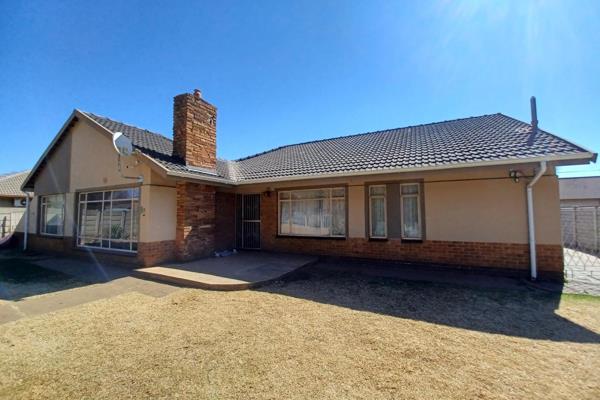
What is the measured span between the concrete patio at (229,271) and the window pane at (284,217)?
1119mm

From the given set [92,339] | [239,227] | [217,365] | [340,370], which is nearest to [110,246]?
[239,227]

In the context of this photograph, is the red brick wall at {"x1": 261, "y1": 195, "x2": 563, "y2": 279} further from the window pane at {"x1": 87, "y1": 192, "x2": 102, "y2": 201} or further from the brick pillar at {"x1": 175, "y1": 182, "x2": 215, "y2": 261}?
the window pane at {"x1": 87, "y1": 192, "x2": 102, "y2": 201}

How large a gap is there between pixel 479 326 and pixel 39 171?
1752 centimetres

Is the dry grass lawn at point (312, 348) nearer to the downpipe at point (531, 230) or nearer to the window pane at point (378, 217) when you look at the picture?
the downpipe at point (531, 230)

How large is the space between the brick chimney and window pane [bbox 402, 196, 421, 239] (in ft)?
23.5

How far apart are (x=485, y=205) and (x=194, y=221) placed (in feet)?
28.9

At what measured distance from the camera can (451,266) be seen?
7988 millimetres

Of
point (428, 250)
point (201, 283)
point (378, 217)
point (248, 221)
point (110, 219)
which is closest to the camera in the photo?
point (201, 283)

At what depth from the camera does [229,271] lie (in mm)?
7680

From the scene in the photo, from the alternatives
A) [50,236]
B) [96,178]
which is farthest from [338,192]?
[50,236]

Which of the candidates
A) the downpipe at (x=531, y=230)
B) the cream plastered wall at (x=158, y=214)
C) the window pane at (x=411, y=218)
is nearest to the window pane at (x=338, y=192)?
the window pane at (x=411, y=218)

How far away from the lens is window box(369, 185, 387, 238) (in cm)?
906

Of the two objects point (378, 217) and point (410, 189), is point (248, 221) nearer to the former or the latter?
point (378, 217)

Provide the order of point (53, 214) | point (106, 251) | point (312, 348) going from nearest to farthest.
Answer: point (312, 348)
point (106, 251)
point (53, 214)
